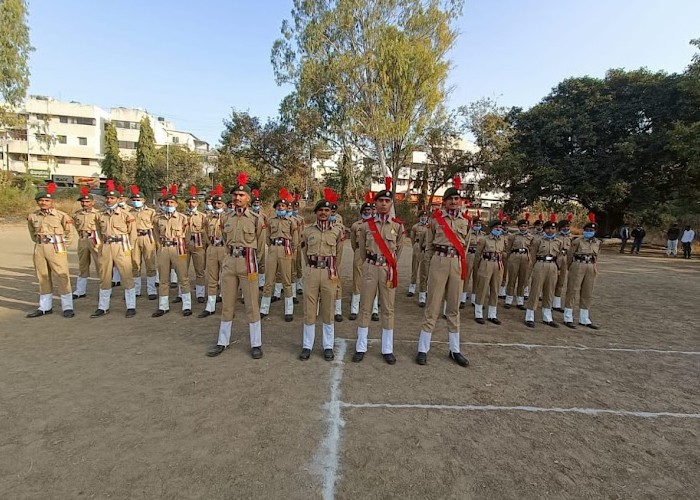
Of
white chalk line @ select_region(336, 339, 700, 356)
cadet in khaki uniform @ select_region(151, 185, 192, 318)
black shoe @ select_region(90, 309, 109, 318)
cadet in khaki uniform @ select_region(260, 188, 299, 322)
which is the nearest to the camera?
white chalk line @ select_region(336, 339, 700, 356)

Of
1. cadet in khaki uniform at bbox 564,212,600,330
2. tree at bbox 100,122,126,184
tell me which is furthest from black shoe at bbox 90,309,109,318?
tree at bbox 100,122,126,184

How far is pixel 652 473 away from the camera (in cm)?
316

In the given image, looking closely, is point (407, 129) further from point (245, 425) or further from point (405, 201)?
point (245, 425)

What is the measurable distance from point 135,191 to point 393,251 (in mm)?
5964

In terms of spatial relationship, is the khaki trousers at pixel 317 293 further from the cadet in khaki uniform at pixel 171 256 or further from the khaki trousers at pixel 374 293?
the cadet in khaki uniform at pixel 171 256

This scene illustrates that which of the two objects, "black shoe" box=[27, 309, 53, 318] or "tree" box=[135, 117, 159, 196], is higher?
"tree" box=[135, 117, 159, 196]

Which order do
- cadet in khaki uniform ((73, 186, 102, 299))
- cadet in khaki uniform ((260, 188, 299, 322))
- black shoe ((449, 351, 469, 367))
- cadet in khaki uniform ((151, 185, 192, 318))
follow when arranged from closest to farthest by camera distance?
1. black shoe ((449, 351, 469, 367))
2. cadet in khaki uniform ((151, 185, 192, 318))
3. cadet in khaki uniform ((260, 188, 299, 322))
4. cadet in khaki uniform ((73, 186, 102, 299))

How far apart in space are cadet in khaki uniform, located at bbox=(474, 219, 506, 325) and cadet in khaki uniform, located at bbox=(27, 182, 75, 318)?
7.26 m

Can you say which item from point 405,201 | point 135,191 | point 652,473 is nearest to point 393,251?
point 652,473

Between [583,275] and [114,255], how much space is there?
27.9ft

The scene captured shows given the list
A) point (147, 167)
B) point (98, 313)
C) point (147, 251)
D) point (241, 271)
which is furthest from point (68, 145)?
point (241, 271)

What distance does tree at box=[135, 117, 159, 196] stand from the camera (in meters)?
43.1

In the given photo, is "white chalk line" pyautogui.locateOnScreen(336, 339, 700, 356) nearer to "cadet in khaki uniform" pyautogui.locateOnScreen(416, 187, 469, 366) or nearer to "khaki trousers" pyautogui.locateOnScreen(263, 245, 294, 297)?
"cadet in khaki uniform" pyautogui.locateOnScreen(416, 187, 469, 366)

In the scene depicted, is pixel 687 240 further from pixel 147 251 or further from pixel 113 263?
pixel 113 263
